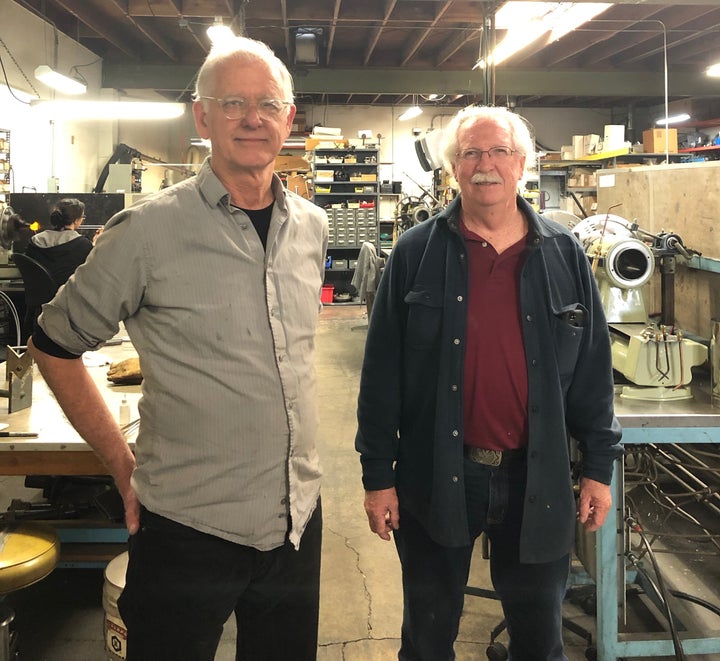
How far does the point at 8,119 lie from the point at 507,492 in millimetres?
5629

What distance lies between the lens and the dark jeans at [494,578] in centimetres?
126

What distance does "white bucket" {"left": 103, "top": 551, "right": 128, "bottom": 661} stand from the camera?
156 cm

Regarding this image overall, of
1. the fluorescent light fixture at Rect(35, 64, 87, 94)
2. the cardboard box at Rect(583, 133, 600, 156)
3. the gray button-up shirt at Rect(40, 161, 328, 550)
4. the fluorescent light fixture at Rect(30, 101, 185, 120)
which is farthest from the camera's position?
the cardboard box at Rect(583, 133, 600, 156)

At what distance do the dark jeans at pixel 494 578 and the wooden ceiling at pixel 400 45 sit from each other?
459cm

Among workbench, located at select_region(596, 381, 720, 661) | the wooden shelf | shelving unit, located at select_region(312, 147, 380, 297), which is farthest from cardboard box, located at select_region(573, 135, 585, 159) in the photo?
workbench, located at select_region(596, 381, 720, 661)

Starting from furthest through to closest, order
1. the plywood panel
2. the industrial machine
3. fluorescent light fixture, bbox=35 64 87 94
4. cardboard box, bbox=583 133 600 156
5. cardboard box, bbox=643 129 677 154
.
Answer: cardboard box, bbox=583 133 600 156
cardboard box, bbox=643 129 677 154
fluorescent light fixture, bbox=35 64 87 94
the plywood panel
the industrial machine

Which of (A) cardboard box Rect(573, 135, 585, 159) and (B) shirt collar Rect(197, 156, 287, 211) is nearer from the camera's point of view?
(B) shirt collar Rect(197, 156, 287, 211)

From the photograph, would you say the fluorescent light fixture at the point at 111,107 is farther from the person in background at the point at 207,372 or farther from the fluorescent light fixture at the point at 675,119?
the fluorescent light fixture at the point at 675,119

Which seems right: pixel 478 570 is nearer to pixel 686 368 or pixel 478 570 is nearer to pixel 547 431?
pixel 686 368

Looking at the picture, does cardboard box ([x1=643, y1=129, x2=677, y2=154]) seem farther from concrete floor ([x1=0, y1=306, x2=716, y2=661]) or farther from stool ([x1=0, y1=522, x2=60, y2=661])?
stool ([x1=0, y1=522, x2=60, y2=661])

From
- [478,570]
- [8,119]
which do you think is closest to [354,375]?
[478,570]

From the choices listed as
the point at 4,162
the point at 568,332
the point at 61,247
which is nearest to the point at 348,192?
the point at 4,162

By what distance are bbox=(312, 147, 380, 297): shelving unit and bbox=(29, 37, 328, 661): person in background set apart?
7119 mm

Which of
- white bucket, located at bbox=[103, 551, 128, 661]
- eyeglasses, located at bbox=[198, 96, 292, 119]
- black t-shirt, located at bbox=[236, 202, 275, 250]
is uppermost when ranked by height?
eyeglasses, located at bbox=[198, 96, 292, 119]
